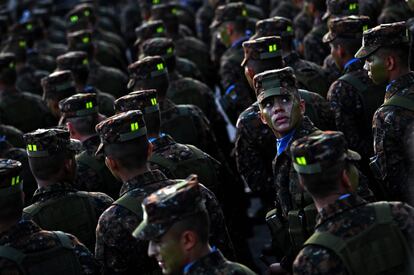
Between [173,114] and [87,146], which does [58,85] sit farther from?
[87,146]

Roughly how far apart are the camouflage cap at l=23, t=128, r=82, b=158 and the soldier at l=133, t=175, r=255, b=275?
175 centimetres

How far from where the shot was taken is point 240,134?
22.2 feet

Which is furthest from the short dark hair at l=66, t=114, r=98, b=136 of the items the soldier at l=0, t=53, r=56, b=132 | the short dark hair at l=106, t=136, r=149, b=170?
the soldier at l=0, t=53, r=56, b=132

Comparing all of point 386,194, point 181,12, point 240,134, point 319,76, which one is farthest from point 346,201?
point 181,12

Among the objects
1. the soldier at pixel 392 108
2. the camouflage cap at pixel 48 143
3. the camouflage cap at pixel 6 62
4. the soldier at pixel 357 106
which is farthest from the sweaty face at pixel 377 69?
the camouflage cap at pixel 6 62

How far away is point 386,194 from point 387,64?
3.03ft

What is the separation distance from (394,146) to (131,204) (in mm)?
1872

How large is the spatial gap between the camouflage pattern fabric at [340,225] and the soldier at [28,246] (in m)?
1.44

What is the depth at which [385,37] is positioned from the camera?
20.4ft

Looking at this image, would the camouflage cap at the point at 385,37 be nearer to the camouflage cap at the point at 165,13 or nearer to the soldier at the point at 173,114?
the soldier at the point at 173,114

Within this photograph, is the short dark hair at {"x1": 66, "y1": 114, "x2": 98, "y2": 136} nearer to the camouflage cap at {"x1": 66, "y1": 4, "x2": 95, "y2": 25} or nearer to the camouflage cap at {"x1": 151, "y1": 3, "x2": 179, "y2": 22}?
the camouflage cap at {"x1": 151, "y1": 3, "x2": 179, "y2": 22}

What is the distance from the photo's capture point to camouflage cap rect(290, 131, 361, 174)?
14.2 ft

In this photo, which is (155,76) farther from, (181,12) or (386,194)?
(181,12)

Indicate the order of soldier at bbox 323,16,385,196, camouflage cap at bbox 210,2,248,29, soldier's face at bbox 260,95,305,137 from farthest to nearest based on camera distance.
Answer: camouflage cap at bbox 210,2,248,29
soldier at bbox 323,16,385,196
soldier's face at bbox 260,95,305,137
